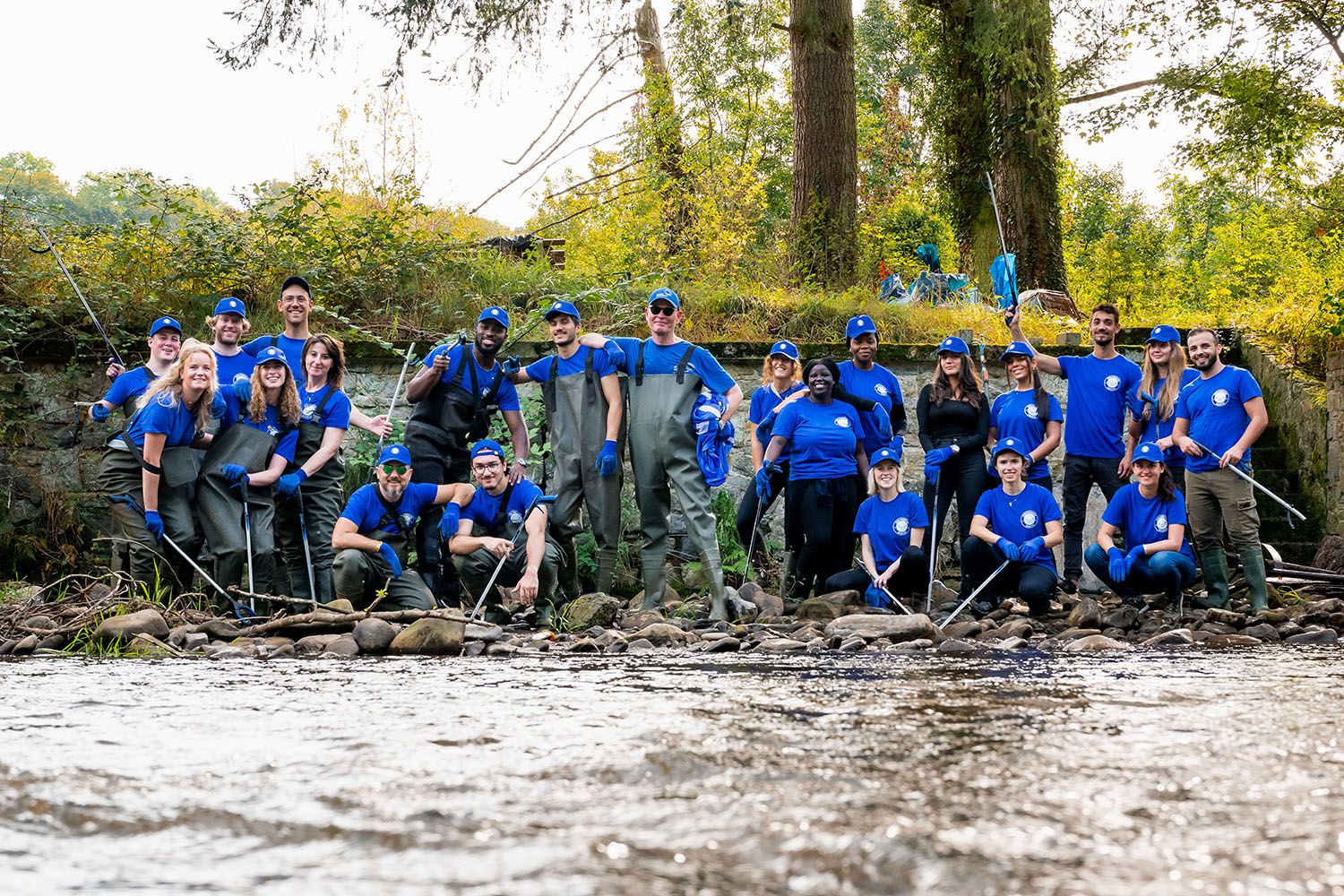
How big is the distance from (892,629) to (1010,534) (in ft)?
6.04

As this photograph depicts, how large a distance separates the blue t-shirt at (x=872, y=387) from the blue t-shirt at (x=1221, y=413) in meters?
1.88

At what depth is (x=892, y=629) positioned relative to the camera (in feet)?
21.1

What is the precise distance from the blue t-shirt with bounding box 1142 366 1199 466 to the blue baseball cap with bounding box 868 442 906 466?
5.26 feet

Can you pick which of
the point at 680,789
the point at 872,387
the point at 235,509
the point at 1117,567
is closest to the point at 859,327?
the point at 872,387

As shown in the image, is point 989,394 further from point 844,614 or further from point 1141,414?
point 844,614

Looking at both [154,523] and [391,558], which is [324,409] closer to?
[391,558]

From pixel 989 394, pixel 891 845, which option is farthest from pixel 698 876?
pixel 989 394

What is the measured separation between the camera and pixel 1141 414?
8.50m

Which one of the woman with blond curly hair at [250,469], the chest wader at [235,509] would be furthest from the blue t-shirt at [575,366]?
the chest wader at [235,509]

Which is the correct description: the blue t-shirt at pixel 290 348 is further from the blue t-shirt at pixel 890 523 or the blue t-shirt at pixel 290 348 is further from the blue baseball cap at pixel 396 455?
the blue t-shirt at pixel 890 523

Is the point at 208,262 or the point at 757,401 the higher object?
the point at 208,262

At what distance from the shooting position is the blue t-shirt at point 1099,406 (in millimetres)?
8664

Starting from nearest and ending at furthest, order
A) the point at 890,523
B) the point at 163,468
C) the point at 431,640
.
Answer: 1. the point at 431,640
2. the point at 163,468
3. the point at 890,523

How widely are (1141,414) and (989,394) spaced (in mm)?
2364
